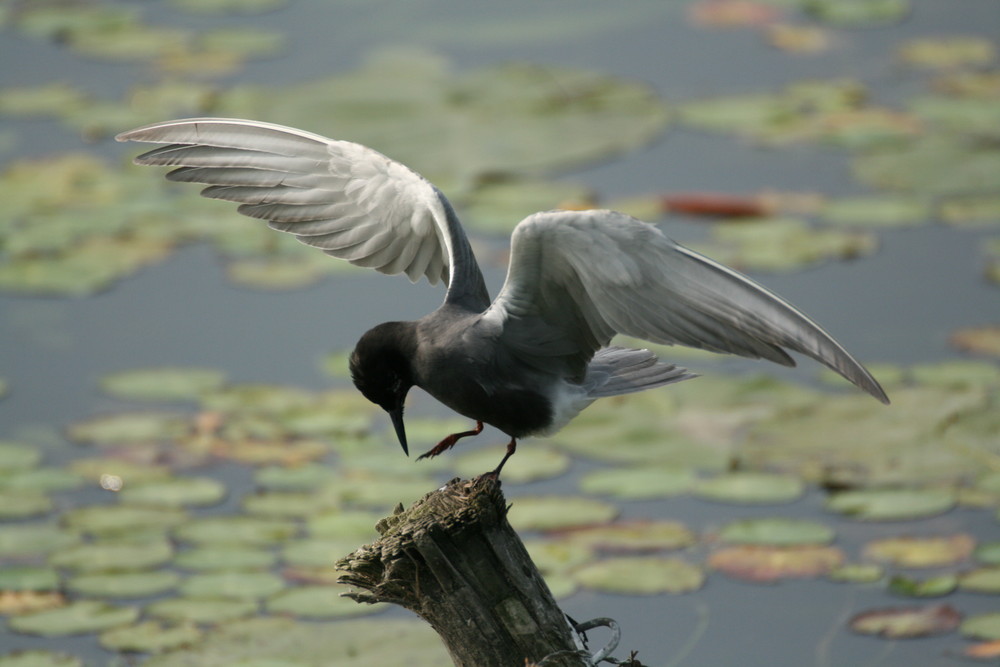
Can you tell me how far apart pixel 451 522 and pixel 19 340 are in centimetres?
395

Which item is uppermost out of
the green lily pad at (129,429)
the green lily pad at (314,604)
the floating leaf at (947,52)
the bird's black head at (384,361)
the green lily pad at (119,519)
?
the floating leaf at (947,52)

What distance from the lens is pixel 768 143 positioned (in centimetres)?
803

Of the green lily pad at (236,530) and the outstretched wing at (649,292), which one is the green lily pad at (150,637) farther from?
the outstretched wing at (649,292)

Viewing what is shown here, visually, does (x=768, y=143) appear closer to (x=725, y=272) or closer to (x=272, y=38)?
(x=272, y=38)

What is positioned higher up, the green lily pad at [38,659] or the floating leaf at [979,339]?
the floating leaf at [979,339]

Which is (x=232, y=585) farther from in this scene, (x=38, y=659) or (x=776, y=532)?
(x=776, y=532)

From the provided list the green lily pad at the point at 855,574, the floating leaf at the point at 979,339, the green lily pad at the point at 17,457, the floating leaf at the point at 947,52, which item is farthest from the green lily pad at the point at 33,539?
the floating leaf at the point at 947,52

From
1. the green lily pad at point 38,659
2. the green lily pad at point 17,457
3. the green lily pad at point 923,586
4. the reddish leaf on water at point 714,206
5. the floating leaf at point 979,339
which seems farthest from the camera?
the reddish leaf on water at point 714,206

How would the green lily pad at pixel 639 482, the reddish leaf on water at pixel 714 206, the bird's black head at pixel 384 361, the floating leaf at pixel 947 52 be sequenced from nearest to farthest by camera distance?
the bird's black head at pixel 384 361, the green lily pad at pixel 639 482, the reddish leaf on water at pixel 714 206, the floating leaf at pixel 947 52

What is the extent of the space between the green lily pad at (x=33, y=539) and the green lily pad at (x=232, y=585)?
0.55 meters

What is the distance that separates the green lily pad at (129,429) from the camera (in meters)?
5.80

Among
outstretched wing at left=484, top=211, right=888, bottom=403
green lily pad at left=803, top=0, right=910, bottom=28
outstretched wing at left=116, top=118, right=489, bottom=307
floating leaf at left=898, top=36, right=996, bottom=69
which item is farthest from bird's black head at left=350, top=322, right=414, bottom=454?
green lily pad at left=803, top=0, right=910, bottom=28

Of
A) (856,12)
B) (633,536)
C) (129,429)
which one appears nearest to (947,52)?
(856,12)

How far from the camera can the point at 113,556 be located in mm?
5199
